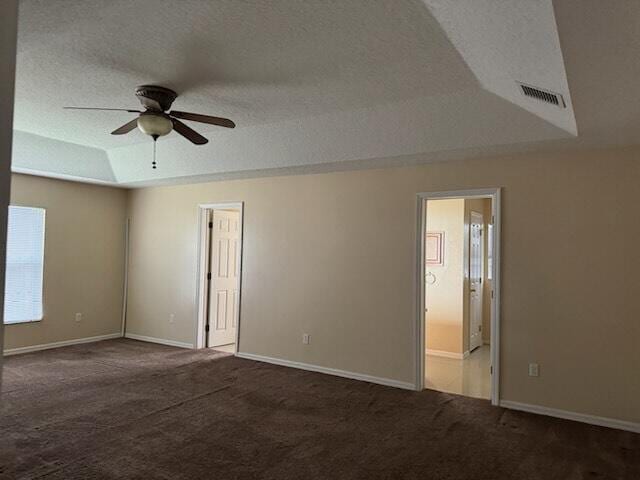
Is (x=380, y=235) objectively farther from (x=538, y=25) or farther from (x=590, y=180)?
(x=538, y=25)

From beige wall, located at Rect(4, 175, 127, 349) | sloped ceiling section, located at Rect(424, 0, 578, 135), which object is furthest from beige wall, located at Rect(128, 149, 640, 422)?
sloped ceiling section, located at Rect(424, 0, 578, 135)

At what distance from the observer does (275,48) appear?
286cm

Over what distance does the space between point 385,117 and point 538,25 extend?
7.00ft

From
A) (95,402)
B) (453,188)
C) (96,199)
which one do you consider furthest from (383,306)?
(96,199)

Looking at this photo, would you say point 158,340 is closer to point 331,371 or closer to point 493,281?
point 331,371

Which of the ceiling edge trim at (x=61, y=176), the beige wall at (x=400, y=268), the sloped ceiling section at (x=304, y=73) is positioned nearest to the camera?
the sloped ceiling section at (x=304, y=73)

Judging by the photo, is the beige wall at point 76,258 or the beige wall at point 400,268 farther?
the beige wall at point 76,258

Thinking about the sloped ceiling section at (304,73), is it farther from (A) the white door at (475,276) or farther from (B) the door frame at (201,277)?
(A) the white door at (475,276)

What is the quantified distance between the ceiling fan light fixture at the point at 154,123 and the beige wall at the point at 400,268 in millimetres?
2383

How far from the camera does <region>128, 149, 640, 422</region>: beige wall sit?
3846 millimetres

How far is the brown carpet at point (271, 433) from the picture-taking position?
117 inches

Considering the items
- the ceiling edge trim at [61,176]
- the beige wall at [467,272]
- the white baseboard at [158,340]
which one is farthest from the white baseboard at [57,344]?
the beige wall at [467,272]

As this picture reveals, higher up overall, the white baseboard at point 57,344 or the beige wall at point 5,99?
the beige wall at point 5,99

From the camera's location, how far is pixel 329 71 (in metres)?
3.22
